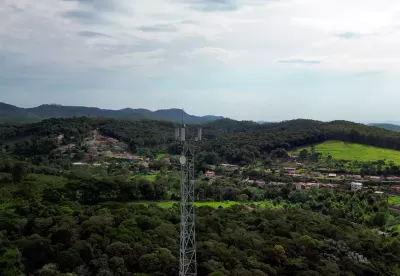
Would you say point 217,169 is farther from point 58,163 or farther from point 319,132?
point 319,132

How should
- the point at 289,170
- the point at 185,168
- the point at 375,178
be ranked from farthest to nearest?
1. the point at 289,170
2. the point at 375,178
3. the point at 185,168

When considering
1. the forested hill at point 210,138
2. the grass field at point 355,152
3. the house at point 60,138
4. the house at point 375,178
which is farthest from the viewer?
the house at point 60,138

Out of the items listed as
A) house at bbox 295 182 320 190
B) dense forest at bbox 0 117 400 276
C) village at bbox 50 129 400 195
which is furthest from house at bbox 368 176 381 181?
dense forest at bbox 0 117 400 276

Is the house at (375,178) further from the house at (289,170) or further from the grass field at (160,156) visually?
the grass field at (160,156)

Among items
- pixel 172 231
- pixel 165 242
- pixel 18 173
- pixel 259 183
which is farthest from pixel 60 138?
pixel 165 242

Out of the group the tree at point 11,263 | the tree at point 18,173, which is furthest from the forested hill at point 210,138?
the tree at point 11,263

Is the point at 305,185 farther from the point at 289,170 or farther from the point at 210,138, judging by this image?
the point at 210,138

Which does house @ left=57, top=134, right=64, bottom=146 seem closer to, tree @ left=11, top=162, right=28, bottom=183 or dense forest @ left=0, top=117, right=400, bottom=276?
dense forest @ left=0, top=117, right=400, bottom=276
